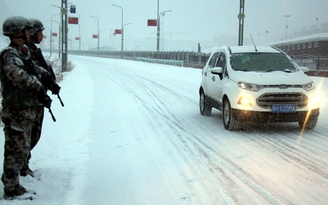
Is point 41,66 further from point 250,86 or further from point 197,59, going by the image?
point 197,59

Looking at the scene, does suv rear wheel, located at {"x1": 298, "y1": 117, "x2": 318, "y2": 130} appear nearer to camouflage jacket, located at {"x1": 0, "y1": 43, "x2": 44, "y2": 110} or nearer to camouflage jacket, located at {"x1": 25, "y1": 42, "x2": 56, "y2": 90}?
camouflage jacket, located at {"x1": 25, "y1": 42, "x2": 56, "y2": 90}

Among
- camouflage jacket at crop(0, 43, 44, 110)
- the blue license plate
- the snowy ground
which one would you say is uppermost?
camouflage jacket at crop(0, 43, 44, 110)

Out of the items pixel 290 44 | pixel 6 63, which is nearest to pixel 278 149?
pixel 6 63

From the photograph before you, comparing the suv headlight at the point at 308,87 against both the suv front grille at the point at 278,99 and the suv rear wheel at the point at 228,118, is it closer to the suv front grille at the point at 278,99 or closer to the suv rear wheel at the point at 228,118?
the suv front grille at the point at 278,99

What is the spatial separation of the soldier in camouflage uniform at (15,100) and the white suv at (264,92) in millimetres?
4287

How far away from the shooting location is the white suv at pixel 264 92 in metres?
6.82

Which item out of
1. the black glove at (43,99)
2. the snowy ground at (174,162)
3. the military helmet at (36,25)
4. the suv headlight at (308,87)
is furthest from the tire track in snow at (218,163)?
the military helmet at (36,25)

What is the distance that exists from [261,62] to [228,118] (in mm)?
1645

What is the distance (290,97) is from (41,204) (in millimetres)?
4958

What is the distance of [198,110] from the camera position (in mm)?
10227

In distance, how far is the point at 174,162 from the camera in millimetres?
5262

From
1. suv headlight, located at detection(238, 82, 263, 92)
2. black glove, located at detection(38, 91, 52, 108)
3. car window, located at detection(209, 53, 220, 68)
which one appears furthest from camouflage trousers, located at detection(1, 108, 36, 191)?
car window, located at detection(209, 53, 220, 68)

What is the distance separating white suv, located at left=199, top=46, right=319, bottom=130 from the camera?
6.82 meters

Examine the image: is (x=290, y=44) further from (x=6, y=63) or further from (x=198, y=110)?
(x=6, y=63)
